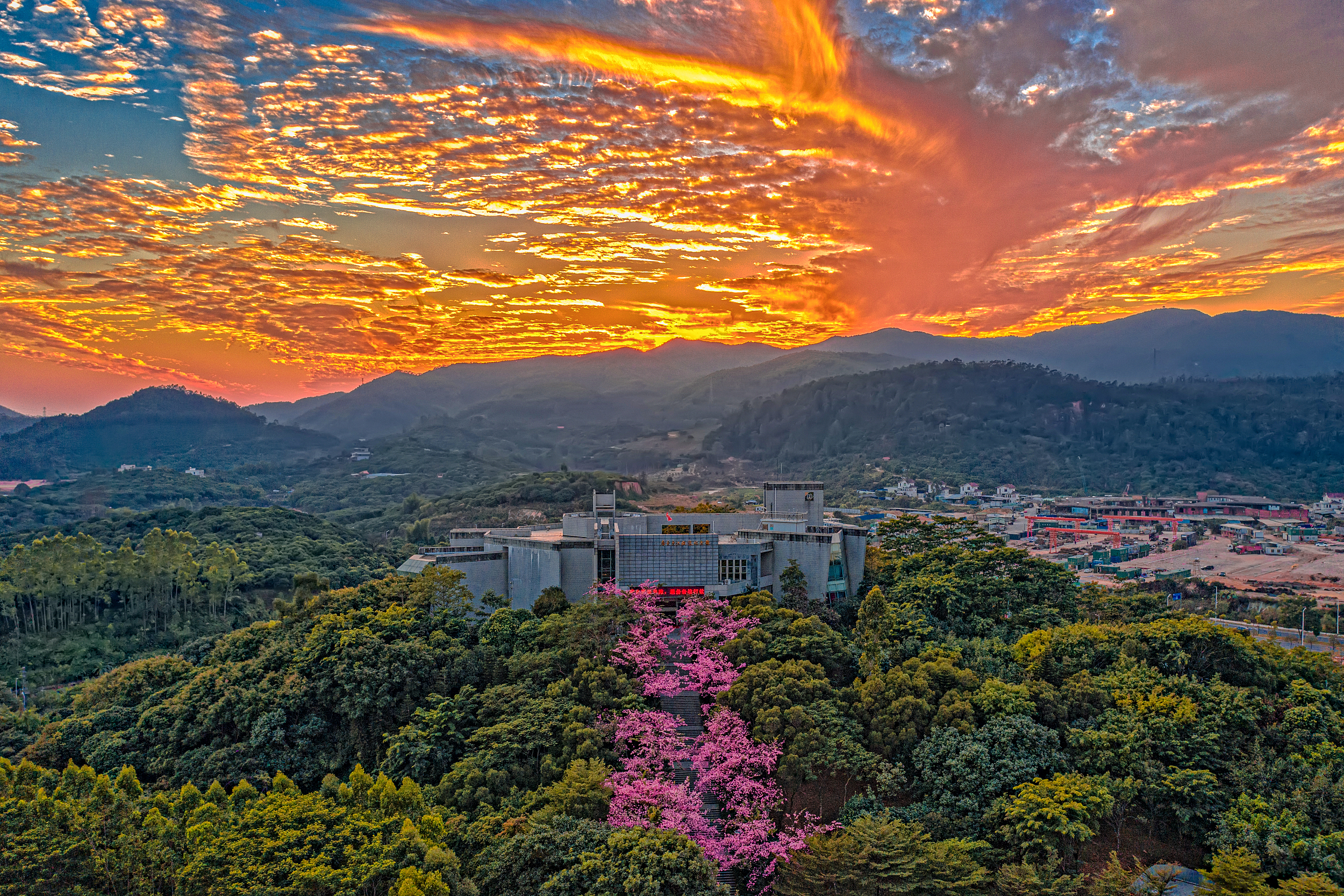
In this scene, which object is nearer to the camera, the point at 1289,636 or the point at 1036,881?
the point at 1036,881

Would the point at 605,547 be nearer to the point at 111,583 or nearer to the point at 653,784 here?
the point at 653,784

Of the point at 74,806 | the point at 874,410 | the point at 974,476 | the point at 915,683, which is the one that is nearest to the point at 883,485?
the point at 974,476

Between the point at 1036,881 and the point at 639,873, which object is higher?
the point at 639,873

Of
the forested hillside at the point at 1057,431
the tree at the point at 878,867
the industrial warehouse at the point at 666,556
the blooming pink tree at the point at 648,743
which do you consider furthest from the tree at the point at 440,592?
the forested hillside at the point at 1057,431

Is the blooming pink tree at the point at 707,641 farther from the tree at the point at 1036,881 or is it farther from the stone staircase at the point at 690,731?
the tree at the point at 1036,881

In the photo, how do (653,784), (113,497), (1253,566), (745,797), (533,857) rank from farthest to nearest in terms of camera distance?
(113,497), (1253,566), (745,797), (653,784), (533,857)

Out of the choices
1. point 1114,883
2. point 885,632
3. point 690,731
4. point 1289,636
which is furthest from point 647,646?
point 1289,636
